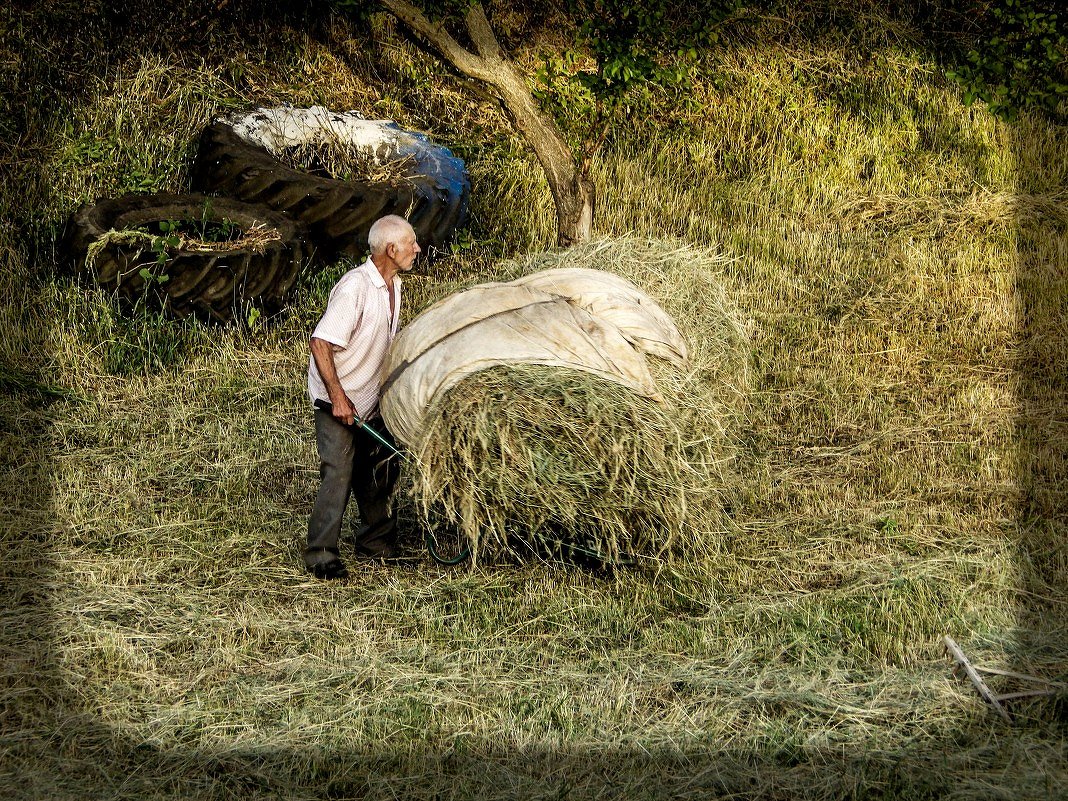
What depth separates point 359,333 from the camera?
15.7ft

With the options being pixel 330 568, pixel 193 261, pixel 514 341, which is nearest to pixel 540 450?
pixel 514 341

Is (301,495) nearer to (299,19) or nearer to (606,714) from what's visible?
(606,714)

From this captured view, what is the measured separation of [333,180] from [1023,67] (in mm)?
6046

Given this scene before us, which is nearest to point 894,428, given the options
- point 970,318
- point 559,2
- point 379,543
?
point 970,318

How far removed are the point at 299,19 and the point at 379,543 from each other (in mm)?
7313

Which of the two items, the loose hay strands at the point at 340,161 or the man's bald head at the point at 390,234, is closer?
the man's bald head at the point at 390,234

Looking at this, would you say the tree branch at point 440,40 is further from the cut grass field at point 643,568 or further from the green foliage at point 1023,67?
the green foliage at point 1023,67

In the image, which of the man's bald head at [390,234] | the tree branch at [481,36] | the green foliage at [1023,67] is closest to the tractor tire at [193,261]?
the tree branch at [481,36]

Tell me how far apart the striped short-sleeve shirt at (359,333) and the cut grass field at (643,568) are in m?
0.89

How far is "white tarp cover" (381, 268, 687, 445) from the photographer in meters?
4.58

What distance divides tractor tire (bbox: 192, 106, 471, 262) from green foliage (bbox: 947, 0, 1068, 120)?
4655 millimetres

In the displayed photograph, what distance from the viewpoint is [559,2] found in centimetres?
1152

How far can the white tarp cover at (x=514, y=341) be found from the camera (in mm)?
4582

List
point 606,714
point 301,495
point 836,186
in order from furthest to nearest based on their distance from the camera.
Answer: point 836,186
point 301,495
point 606,714
